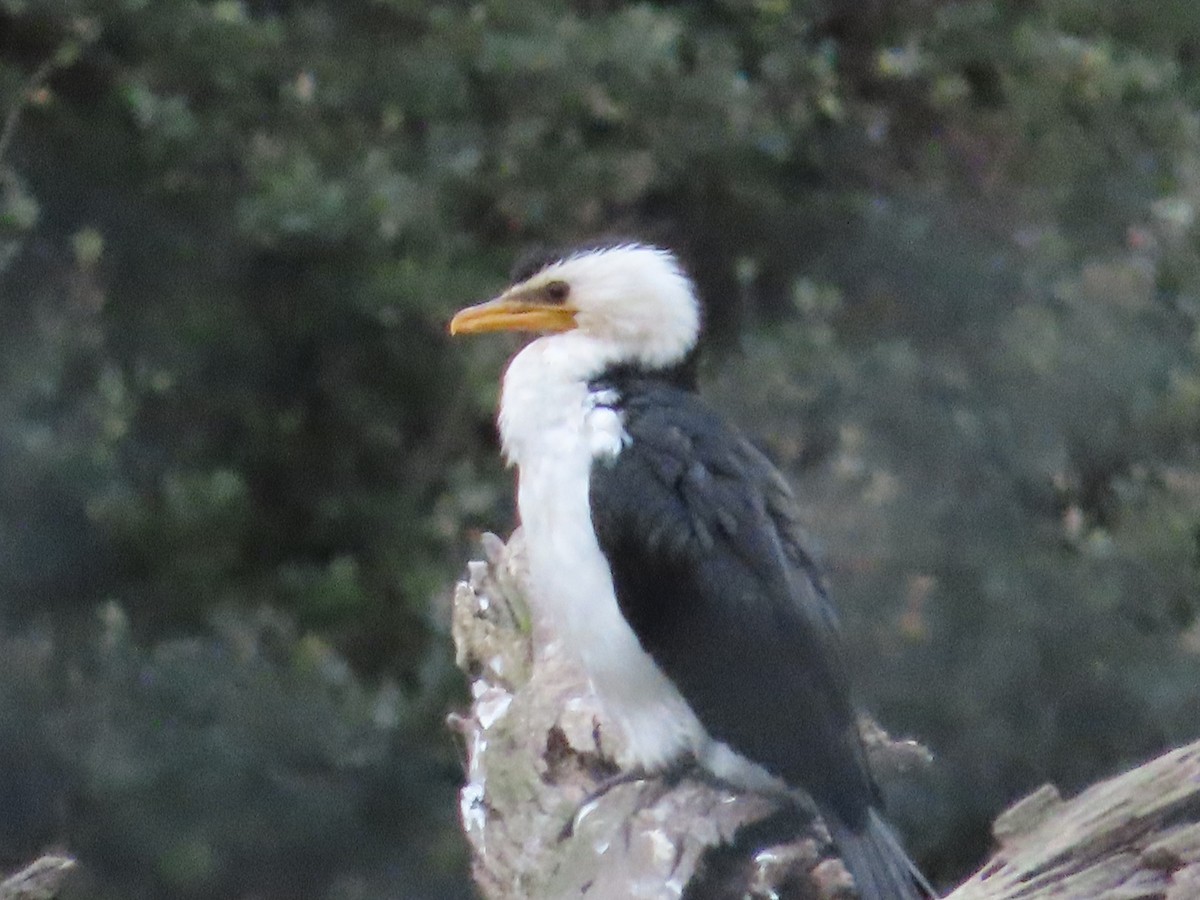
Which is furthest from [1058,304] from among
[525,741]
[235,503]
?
[525,741]

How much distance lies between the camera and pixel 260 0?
19.0 feet

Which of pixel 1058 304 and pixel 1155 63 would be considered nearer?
pixel 1058 304

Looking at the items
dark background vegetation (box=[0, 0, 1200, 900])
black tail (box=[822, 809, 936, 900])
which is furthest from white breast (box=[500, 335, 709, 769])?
dark background vegetation (box=[0, 0, 1200, 900])

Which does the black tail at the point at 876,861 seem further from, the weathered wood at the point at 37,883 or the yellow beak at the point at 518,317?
the weathered wood at the point at 37,883

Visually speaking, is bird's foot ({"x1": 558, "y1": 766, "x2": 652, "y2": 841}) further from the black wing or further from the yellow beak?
the yellow beak

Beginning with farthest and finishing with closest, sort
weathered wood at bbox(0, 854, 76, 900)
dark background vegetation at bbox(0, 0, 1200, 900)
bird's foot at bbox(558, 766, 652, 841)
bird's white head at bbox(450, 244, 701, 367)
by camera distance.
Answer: dark background vegetation at bbox(0, 0, 1200, 900) → bird's white head at bbox(450, 244, 701, 367) → bird's foot at bbox(558, 766, 652, 841) → weathered wood at bbox(0, 854, 76, 900)

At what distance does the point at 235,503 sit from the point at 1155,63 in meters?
2.83

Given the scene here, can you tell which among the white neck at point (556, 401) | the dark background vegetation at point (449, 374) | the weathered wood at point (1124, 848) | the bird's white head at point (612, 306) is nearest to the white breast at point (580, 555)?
the white neck at point (556, 401)

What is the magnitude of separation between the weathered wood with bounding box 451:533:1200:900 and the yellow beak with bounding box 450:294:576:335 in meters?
0.47

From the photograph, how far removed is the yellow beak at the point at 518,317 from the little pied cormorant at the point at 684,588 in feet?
0.45

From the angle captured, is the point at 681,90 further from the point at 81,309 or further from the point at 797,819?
the point at 797,819

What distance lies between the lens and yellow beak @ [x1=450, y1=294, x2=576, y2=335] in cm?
376

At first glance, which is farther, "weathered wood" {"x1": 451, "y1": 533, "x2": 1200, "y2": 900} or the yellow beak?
the yellow beak

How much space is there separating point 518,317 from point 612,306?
Result: 180 millimetres
